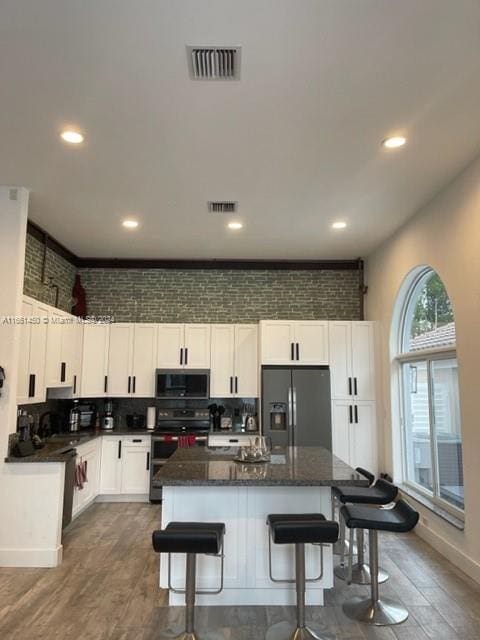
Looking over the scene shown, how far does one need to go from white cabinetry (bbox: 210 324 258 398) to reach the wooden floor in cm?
239

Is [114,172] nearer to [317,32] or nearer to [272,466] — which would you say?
[317,32]

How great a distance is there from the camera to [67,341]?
5.55m

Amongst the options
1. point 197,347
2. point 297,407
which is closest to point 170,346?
point 197,347

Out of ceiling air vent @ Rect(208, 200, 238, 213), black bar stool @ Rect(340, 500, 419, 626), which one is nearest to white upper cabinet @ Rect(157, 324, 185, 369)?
ceiling air vent @ Rect(208, 200, 238, 213)

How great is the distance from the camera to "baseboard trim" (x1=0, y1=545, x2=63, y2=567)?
12.9 ft

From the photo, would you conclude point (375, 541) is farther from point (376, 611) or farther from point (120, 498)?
point (120, 498)

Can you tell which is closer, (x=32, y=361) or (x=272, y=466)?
(x=272, y=466)

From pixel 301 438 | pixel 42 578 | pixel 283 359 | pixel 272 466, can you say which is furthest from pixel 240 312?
pixel 42 578

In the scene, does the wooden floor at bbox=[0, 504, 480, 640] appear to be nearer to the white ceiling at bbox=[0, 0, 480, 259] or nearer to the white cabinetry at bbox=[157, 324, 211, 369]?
the white cabinetry at bbox=[157, 324, 211, 369]

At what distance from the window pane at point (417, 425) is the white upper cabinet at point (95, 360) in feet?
13.1

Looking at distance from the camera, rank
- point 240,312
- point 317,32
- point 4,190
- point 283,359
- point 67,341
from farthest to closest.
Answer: point 240,312 → point 283,359 → point 67,341 → point 4,190 → point 317,32

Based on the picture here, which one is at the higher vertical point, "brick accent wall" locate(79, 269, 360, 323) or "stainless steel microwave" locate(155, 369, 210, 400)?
"brick accent wall" locate(79, 269, 360, 323)

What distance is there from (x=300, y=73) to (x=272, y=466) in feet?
8.88

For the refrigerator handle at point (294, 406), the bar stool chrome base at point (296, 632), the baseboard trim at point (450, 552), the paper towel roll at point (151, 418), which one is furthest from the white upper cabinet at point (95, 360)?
the baseboard trim at point (450, 552)
